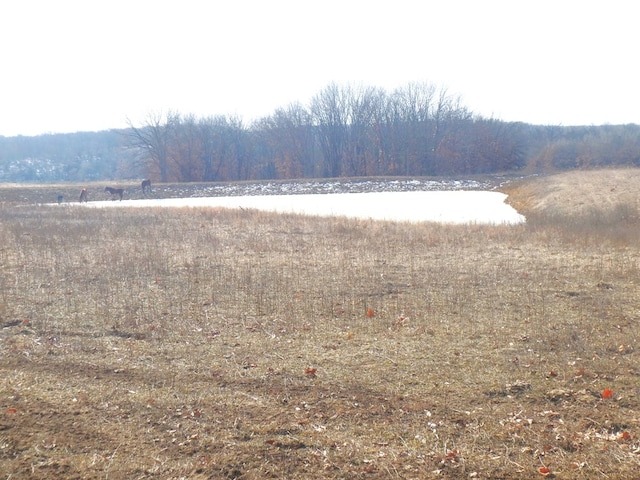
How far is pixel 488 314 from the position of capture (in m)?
8.18

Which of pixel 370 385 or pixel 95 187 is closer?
pixel 370 385

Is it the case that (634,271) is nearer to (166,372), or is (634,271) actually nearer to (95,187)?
(166,372)

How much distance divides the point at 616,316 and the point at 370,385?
4.19 meters

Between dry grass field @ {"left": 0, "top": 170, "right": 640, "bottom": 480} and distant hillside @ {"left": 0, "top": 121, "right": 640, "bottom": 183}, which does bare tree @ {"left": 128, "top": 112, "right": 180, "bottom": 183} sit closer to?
distant hillside @ {"left": 0, "top": 121, "right": 640, "bottom": 183}

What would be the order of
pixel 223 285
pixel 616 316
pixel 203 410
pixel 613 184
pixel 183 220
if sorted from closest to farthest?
pixel 203 410
pixel 616 316
pixel 223 285
pixel 183 220
pixel 613 184

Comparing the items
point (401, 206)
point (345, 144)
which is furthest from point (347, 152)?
point (401, 206)

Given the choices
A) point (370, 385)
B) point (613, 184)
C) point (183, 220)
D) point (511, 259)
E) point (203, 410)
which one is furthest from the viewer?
point (613, 184)

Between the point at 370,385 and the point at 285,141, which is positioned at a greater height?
the point at 285,141

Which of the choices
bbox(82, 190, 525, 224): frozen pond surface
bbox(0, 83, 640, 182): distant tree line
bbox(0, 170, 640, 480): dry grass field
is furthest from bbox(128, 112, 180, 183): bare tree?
bbox(0, 170, 640, 480): dry grass field

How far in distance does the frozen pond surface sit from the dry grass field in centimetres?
1306

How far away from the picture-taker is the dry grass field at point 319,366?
4.38 meters

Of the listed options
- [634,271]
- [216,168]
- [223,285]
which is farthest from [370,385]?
[216,168]

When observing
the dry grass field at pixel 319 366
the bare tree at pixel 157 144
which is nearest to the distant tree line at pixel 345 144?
the bare tree at pixel 157 144

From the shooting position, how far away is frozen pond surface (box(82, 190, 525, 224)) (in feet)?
86.7
